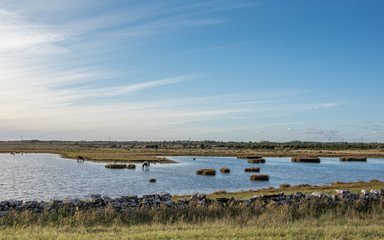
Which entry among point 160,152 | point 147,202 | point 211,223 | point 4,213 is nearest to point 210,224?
point 211,223

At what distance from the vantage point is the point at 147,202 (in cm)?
1434

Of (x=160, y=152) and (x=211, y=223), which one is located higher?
(x=211, y=223)

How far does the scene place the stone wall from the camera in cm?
1355

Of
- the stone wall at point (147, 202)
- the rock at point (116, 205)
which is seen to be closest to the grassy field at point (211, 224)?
the stone wall at point (147, 202)

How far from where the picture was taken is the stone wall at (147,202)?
13.6m

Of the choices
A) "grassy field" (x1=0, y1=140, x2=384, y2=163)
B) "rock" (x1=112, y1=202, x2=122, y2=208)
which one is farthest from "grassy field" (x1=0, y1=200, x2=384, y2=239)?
"grassy field" (x1=0, y1=140, x2=384, y2=163)

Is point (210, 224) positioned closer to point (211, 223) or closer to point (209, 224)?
point (209, 224)

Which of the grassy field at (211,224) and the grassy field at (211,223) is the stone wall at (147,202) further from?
the grassy field at (211,224)

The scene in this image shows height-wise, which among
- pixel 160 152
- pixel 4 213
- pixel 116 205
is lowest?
pixel 160 152

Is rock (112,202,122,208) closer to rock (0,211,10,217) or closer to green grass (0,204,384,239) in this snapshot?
green grass (0,204,384,239)

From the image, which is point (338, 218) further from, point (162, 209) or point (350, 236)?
point (162, 209)

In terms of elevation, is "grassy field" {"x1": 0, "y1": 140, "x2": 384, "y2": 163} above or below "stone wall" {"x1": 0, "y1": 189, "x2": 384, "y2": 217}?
below

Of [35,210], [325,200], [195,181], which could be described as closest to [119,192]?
[195,181]

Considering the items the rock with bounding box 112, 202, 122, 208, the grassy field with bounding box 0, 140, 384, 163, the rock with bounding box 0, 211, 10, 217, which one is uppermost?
the rock with bounding box 112, 202, 122, 208
